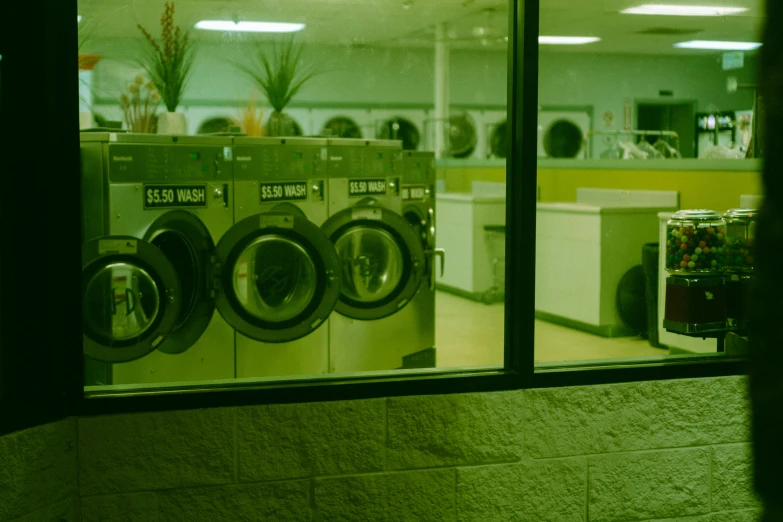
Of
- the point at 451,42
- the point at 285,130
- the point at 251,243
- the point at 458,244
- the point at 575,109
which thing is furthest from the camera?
the point at 575,109

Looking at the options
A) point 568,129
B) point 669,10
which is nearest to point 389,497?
point 669,10

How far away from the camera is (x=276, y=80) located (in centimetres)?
458

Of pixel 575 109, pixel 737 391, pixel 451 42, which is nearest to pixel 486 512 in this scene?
pixel 737 391

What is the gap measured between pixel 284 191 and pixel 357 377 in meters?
1.53

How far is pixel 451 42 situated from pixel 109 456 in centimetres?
1025

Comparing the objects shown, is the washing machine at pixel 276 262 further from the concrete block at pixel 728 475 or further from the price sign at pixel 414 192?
the concrete block at pixel 728 475

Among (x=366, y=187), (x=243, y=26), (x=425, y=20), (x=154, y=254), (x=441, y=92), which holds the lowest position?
(x=154, y=254)

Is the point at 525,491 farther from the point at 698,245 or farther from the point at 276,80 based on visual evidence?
the point at 276,80

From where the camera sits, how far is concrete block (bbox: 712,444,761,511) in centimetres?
322

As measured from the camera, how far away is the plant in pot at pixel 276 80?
454 cm

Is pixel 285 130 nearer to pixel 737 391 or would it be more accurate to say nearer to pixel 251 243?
pixel 251 243

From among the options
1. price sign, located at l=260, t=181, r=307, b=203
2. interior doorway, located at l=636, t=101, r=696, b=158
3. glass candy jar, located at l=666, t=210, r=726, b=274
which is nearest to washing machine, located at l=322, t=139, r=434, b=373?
price sign, located at l=260, t=181, r=307, b=203

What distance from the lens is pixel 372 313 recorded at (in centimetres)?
468

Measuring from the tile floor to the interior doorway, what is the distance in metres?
3.75
